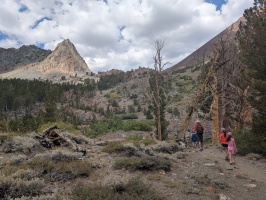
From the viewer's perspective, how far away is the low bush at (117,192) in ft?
17.6

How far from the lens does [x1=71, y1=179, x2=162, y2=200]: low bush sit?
5.35 m

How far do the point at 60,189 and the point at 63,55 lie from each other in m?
200

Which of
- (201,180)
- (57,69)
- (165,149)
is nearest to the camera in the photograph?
(201,180)

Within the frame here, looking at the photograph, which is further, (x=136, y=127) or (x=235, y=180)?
(x=136, y=127)

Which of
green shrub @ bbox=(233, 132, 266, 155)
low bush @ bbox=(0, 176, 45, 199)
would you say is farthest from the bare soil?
green shrub @ bbox=(233, 132, 266, 155)

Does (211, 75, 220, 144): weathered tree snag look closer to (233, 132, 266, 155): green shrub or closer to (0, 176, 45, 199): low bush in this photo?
(233, 132, 266, 155): green shrub

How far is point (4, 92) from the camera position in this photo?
8544 cm

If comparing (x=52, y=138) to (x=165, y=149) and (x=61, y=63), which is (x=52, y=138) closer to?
(x=165, y=149)

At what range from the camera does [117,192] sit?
5.96 metres

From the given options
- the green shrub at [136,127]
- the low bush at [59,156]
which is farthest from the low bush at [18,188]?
the green shrub at [136,127]

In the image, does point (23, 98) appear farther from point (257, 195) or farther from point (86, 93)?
point (257, 195)

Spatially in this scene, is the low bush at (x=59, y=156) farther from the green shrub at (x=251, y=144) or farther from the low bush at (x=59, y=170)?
the green shrub at (x=251, y=144)

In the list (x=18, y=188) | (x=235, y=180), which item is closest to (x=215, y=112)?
(x=235, y=180)

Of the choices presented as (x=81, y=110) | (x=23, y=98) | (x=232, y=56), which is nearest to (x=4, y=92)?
(x=23, y=98)
